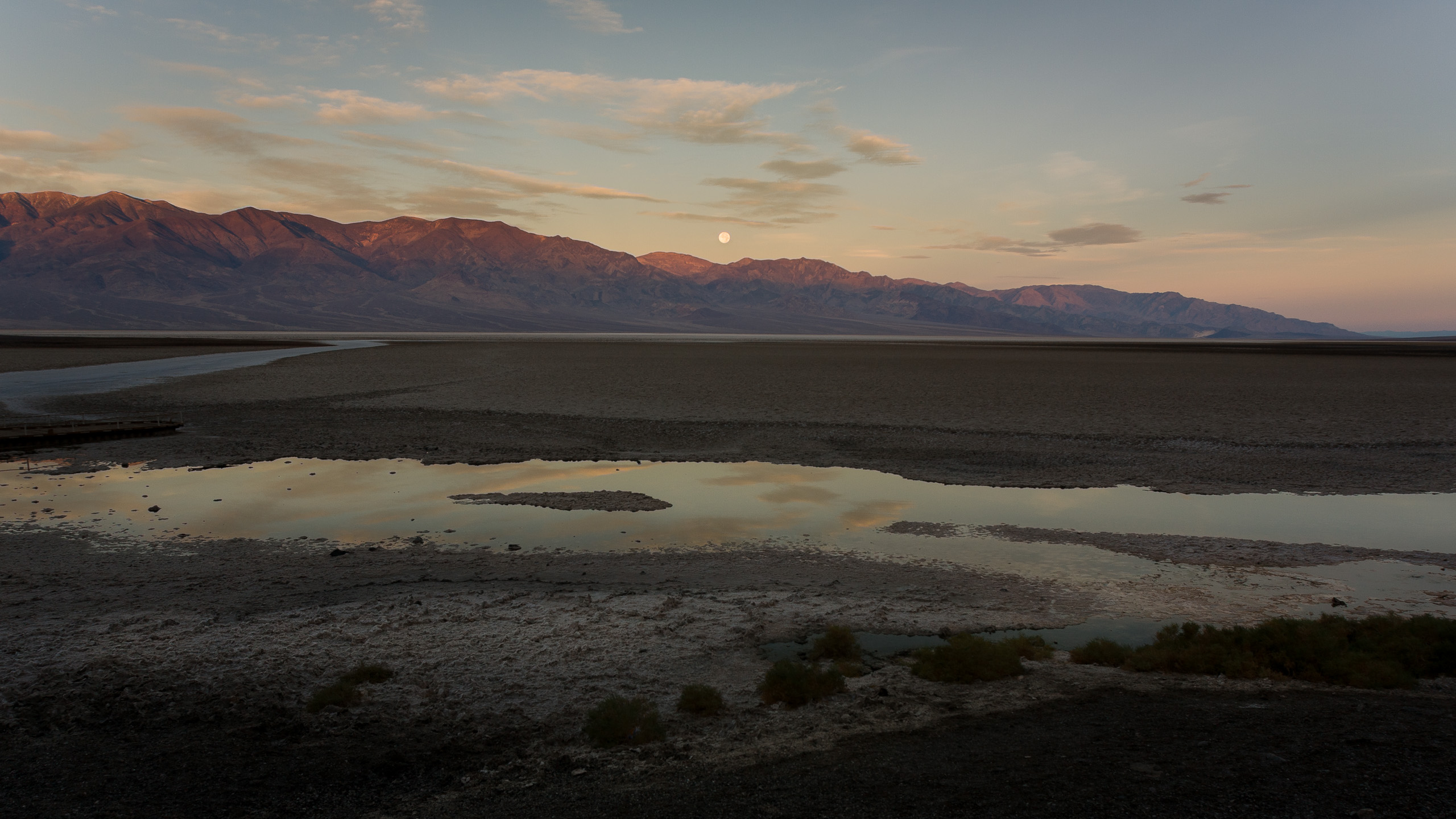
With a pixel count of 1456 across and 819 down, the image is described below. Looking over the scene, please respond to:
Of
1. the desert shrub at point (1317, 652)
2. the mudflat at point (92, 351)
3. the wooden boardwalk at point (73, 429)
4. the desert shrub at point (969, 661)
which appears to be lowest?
the mudflat at point (92, 351)

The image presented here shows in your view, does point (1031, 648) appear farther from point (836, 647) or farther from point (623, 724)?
point (623, 724)

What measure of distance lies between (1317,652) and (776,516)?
7776 mm

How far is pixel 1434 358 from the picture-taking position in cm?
7269

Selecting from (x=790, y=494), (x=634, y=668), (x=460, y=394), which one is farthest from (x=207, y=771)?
(x=460, y=394)

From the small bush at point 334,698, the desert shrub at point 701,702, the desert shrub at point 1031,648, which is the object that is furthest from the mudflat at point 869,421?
the small bush at point 334,698

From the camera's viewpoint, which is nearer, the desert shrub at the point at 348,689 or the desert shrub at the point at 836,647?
the desert shrub at the point at 348,689

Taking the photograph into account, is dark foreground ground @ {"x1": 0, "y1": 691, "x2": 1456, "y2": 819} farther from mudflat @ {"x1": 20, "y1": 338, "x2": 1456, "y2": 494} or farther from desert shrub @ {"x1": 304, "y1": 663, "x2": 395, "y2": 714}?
mudflat @ {"x1": 20, "y1": 338, "x2": 1456, "y2": 494}

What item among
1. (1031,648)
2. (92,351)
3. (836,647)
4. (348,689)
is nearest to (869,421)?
(1031,648)

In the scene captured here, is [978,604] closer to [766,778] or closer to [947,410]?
[766,778]

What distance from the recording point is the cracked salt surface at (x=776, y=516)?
33.4 ft

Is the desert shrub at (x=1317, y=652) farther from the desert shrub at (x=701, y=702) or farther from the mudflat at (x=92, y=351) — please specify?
the mudflat at (x=92, y=351)

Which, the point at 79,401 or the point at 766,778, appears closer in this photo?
the point at 766,778

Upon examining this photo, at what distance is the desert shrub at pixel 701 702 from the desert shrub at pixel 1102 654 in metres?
3.48

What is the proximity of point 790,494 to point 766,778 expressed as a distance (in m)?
10.00
